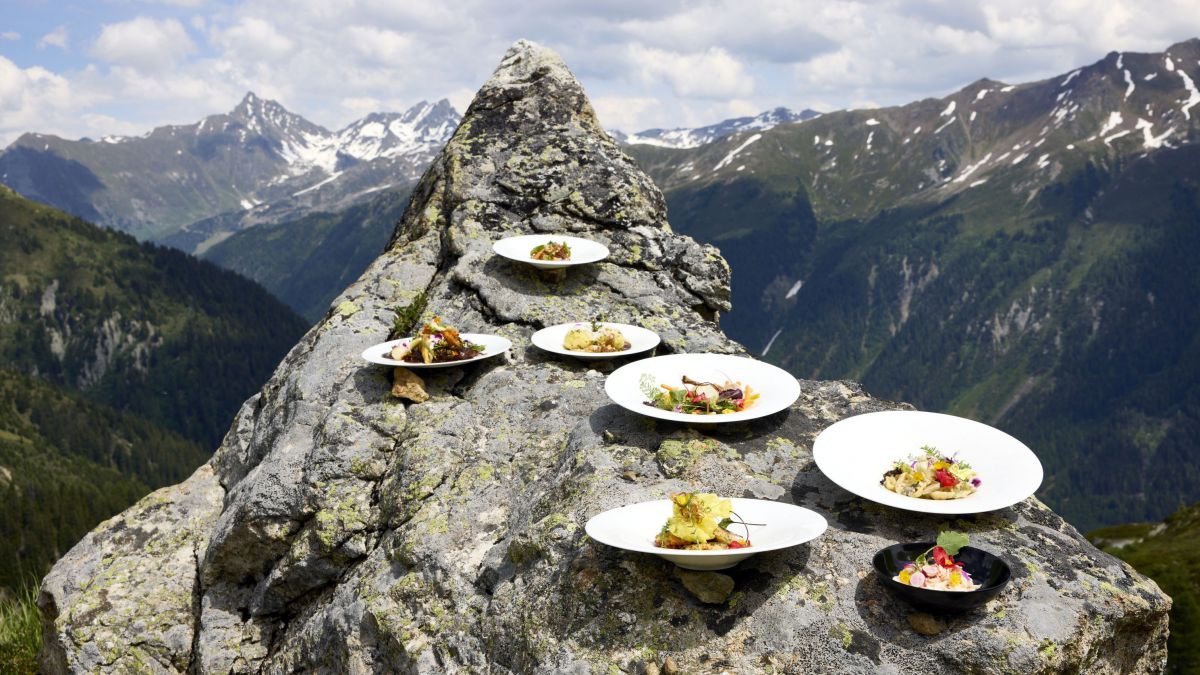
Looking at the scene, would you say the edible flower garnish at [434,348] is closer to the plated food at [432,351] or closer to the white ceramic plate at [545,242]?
the plated food at [432,351]

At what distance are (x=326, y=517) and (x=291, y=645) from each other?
131 cm

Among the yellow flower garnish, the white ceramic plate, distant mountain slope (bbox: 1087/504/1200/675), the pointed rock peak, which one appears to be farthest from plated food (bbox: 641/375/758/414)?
distant mountain slope (bbox: 1087/504/1200/675)

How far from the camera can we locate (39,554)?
158m

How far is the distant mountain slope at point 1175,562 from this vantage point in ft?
214

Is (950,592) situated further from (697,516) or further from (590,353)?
(590,353)

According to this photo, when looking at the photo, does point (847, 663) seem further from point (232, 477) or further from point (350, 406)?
point (232, 477)

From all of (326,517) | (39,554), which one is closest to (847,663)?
(326,517)

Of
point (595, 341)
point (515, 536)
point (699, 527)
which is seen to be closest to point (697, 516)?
point (699, 527)

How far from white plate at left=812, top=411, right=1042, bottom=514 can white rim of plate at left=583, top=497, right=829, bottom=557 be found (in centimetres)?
76

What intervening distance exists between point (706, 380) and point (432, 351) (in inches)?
131

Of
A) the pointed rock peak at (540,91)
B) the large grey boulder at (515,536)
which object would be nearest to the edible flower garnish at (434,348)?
the large grey boulder at (515,536)

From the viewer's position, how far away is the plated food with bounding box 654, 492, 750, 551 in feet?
19.2

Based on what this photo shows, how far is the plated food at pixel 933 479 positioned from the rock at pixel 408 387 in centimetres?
545

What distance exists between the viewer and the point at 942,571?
18.1 ft
